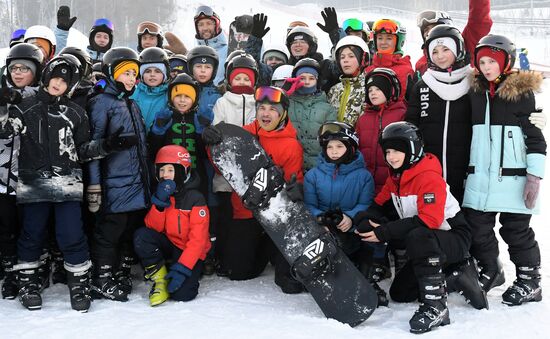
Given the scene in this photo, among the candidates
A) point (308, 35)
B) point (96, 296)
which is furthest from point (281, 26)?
point (96, 296)

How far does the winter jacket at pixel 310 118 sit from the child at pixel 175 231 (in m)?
1.09

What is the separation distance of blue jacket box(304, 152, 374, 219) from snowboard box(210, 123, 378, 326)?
0.66 ft

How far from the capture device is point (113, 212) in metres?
3.83

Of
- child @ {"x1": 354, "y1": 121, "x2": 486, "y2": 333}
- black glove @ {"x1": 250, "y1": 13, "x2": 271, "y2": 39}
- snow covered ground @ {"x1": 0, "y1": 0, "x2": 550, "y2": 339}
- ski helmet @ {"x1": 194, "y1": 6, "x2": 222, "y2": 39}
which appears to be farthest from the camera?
ski helmet @ {"x1": 194, "y1": 6, "x2": 222, "y2": 39}

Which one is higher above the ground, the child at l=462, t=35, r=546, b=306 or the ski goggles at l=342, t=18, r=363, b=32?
the ski goggles at l=342, t=18, r=363, b=32

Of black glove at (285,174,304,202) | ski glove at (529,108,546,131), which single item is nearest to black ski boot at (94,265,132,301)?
black glove at (285,174,304,202)

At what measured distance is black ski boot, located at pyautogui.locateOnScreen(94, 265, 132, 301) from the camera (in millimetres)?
3729

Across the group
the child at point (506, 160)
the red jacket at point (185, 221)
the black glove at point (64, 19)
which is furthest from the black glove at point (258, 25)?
the child at point (506, 160)

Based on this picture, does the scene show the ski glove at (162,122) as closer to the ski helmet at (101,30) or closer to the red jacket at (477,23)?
the ski helmet at (101,30)

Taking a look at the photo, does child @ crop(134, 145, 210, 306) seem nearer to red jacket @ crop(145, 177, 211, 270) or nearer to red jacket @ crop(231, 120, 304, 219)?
red jacket @ crop(145, 177, 211, 270)

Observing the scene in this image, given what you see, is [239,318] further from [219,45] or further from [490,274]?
[219,45]

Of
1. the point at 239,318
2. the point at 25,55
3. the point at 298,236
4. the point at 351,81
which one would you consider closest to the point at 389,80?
the point at 351,81

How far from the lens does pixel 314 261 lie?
362 centimetres

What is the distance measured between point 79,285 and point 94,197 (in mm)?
639
